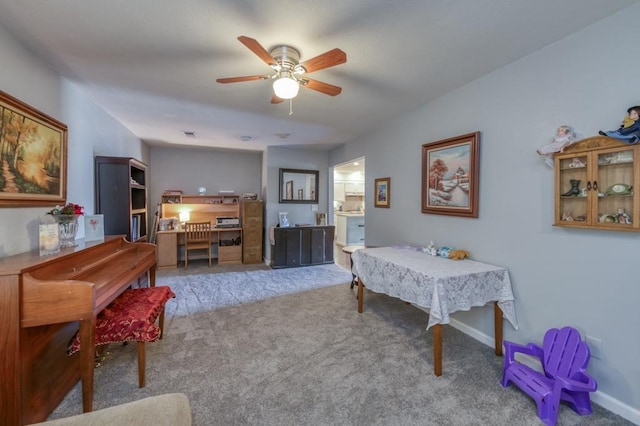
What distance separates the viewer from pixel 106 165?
121 inches

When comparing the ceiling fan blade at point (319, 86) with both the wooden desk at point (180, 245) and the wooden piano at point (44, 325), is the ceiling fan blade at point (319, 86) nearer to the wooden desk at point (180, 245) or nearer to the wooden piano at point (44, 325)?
the wooden piano at point (44, 325)

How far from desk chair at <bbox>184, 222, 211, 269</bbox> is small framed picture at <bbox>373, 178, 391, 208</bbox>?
10.8 ft

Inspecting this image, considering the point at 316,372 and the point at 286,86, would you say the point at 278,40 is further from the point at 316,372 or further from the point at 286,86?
the point at 316,372

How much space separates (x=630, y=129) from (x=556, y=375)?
59.8 inches

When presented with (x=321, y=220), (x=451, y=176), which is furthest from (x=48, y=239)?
(x=321, y=220)

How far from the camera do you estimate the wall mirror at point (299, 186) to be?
17.7 feet

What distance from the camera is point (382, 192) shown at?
3.81 meters

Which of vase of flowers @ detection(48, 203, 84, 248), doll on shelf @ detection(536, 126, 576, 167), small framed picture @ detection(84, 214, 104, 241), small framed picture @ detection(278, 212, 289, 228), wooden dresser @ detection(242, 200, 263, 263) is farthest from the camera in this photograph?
wooden dresser @ detection(242, 200, 263, 263)

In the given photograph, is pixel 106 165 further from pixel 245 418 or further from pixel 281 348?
pixel 245 418

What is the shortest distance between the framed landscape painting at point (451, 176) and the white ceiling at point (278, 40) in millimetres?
556

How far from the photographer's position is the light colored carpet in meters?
1.59

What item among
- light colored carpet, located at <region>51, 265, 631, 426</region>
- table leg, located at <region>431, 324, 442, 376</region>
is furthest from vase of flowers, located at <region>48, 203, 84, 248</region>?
table leg, located at <region>431, 324, 442, 376</region>

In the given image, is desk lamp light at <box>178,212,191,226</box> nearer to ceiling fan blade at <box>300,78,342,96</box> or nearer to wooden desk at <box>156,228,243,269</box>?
wooden desk at <box>156,228,243,269</box>

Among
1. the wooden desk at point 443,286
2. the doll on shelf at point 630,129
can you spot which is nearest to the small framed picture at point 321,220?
the wooden desk at point 443,286
